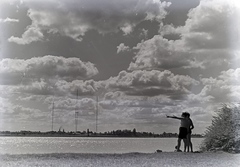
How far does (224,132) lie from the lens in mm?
16453

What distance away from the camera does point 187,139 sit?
15.3 meters

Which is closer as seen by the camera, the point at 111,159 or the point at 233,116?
the point at 111,159

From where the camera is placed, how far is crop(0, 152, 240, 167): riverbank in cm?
1163

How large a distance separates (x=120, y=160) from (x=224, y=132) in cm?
565

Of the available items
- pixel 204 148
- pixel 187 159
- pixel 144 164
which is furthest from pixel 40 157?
pixel 204 148

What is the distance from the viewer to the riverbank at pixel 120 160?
1163 cm

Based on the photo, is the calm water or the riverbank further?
the calm water

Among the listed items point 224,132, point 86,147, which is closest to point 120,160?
point 224,132

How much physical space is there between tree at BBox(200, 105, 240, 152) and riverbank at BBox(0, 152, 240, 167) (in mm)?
2196

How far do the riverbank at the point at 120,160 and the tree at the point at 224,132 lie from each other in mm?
2196

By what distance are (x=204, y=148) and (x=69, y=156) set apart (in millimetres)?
6179

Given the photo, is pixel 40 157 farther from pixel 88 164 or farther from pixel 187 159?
pixel 187 159

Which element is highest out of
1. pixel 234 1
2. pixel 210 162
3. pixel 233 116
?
pixel 234 1

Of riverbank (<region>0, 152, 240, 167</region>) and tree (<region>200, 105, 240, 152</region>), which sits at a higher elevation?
tree (<region>200, 105, 240, 152</region>)
